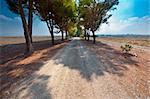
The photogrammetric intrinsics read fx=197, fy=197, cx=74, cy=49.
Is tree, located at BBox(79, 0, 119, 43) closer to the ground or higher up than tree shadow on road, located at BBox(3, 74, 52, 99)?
higher up

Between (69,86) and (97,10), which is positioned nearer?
(69,86)

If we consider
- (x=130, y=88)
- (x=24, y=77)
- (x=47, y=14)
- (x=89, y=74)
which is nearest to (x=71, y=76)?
(x=89, y=74)

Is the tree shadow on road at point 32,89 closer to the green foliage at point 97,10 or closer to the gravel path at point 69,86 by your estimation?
the gravel path at point 69,86

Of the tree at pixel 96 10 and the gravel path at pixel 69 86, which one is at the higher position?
the tree at pixel 96 10

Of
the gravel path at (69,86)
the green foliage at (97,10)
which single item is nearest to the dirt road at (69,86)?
the gravel path at (69,86)

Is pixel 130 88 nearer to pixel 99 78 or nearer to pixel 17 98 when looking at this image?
pixel 99 78

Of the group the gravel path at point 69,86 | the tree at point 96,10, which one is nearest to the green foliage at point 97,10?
the tree at point 96,10

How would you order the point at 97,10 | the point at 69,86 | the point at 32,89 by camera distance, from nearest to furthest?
the point at 32,89
the point at 69,86
the point at 97,10

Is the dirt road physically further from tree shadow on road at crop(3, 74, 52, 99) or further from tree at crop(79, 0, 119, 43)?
tree at crop(79, 0, 119, 43)

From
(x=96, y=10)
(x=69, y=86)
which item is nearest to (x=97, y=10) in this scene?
(x=96, y=10)

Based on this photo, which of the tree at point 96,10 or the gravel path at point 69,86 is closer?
the gravel path at point 69,86

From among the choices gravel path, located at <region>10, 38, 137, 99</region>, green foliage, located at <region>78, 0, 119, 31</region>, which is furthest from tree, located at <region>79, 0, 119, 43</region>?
gravel path, located at <region>10, 38, 137, 99</region>

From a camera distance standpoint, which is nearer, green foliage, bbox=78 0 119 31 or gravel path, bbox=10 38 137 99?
gravel path, bbox=10 38 137 99

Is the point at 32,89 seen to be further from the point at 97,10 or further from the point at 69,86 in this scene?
the point at 97,10
